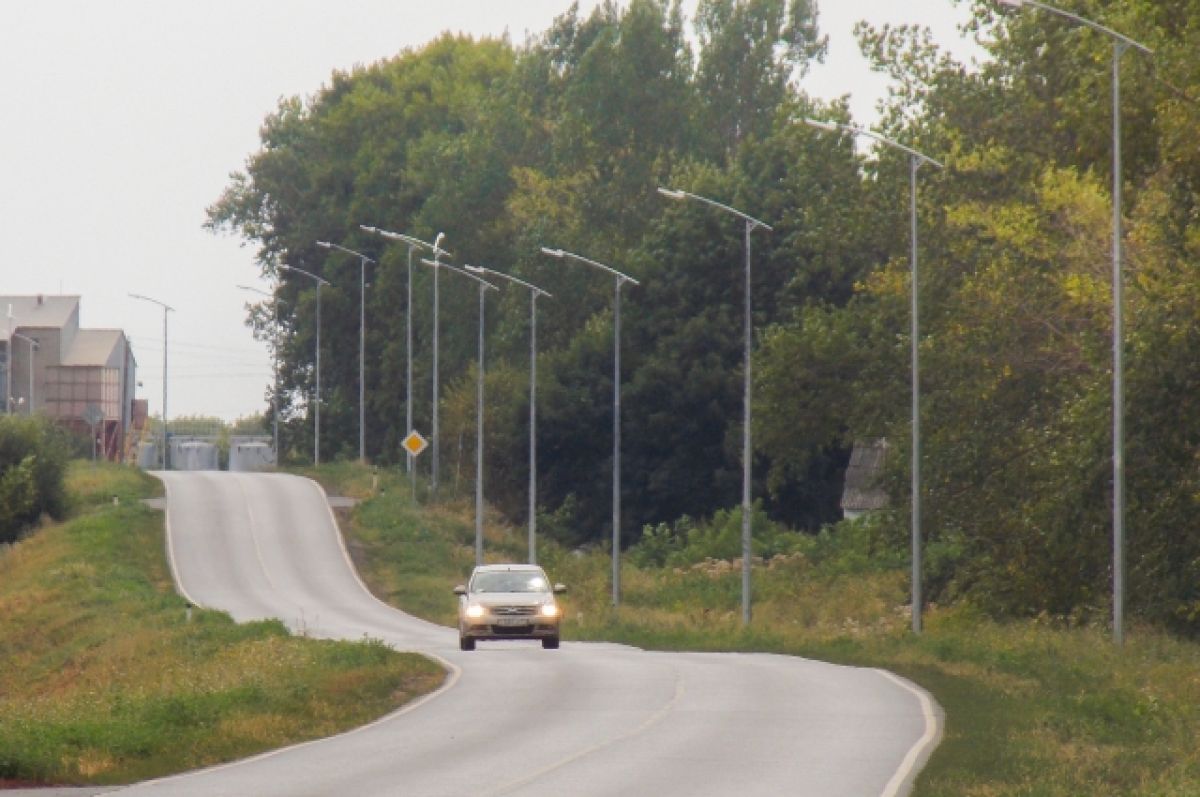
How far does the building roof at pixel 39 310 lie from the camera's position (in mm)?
140625

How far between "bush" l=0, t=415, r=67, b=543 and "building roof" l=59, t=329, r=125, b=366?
5958 centimetres

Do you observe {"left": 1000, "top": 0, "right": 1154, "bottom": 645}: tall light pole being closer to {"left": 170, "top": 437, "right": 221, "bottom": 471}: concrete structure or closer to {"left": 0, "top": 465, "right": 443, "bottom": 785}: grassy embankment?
{"left": 0, "top": 465, "right": 443, "bottom": 785}: grassy embankment

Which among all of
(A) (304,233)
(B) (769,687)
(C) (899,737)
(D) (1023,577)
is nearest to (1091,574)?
(D) (1023,577)

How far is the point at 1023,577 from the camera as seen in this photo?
145 ft

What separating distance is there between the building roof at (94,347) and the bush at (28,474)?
59582mm

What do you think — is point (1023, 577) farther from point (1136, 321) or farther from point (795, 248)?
point (795, 248)

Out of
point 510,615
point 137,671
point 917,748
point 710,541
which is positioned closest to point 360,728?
point 917,748

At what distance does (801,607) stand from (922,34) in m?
15.7

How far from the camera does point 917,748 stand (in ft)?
71.7

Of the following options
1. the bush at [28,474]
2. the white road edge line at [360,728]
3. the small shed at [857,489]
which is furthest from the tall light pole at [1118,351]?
the bush at [28,474]

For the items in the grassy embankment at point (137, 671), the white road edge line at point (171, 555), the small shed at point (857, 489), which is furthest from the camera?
the small shed at point (857, 489)

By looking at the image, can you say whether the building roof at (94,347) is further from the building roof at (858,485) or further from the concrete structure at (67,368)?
the building roof at (858,485)

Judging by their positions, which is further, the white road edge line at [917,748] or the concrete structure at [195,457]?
the concrete structure at [195,457]

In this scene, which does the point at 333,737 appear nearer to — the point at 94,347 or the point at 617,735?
the point at 617,735
